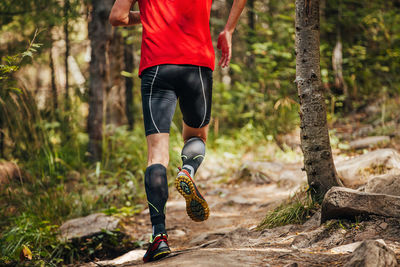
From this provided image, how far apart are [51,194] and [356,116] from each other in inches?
230

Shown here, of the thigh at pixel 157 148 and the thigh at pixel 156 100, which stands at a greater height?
the thigh at pixel 156 100

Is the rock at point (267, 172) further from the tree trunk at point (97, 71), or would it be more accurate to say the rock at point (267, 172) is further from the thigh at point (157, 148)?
the thigh at point (157, 148)

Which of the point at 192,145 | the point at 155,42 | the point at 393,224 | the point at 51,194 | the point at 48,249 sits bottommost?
the point at 48,249

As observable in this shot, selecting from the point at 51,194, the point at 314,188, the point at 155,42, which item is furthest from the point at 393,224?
the point at 51,194

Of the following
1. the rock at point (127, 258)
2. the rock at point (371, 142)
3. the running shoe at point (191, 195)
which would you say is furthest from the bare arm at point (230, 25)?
the rock at point (371, 142)

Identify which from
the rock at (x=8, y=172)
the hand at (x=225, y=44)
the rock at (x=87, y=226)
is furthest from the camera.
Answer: the rock at (x=8, y=172)

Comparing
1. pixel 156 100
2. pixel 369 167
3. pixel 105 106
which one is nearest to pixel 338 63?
pixel 369 167

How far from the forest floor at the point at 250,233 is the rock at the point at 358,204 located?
0.05 meters

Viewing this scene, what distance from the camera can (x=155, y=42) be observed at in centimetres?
223

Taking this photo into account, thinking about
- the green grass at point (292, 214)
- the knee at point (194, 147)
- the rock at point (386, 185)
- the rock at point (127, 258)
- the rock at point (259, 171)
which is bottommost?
the rock at point (127, 258)

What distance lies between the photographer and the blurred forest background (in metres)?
3.88

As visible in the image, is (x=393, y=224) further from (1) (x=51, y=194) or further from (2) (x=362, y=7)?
(2) (x=362, y=7)

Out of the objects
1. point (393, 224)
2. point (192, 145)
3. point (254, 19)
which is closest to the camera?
point (393, 224)

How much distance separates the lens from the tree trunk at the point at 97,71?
5.64 metres
